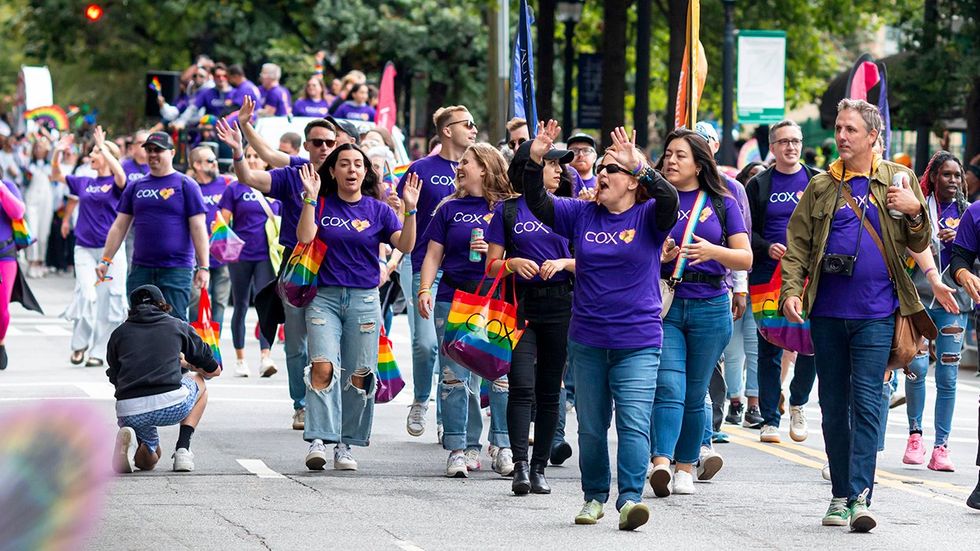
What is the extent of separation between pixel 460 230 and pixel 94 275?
744cm

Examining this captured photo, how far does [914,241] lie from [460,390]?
2.93m

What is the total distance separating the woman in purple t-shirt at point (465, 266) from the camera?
1033 cm

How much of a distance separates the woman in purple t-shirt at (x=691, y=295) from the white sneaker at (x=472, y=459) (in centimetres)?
123

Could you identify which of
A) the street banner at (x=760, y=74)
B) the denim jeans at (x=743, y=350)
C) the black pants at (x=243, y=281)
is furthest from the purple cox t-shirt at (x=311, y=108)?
the denim jeans at (x=743, y=350)

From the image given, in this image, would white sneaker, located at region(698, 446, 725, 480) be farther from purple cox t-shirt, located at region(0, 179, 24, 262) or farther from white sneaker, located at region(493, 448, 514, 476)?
purple cox t-shirt, located at region(0, 179, 24, 262)

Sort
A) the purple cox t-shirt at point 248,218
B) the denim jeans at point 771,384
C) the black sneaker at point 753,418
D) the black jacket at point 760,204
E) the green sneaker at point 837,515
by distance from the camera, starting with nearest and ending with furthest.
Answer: the green sneaker at point 837,515
the black jacket at point 760,204
the denim jeans at point 771,384
the black sneaker at point 753,418
the purple cox t-shirt at point 248,218

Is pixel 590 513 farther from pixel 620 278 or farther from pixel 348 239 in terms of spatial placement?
pixel 348 239

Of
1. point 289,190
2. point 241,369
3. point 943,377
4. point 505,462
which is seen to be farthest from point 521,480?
point 241,369

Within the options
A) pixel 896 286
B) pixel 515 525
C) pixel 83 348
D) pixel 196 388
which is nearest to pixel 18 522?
pixel 515 525

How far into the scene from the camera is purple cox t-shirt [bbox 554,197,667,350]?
28.3 feet

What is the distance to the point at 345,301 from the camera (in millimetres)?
10586

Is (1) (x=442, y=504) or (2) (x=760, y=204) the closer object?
(1) (x=442, y=504)

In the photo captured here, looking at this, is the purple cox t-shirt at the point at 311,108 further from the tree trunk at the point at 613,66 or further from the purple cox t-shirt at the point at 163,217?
the purple cox t-shirt at the point at 163,217

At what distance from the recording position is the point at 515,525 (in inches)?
344
